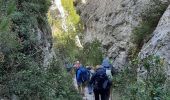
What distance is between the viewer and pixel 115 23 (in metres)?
25.0

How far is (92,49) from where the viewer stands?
25281 mm

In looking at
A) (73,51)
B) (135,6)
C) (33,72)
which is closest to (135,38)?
(135,6)

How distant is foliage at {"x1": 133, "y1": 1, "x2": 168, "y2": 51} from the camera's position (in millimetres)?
17797

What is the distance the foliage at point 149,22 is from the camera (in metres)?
17.8

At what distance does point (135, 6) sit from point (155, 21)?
4778 millimetres

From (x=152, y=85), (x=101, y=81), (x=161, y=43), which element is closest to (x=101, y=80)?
(x=101, y=81)

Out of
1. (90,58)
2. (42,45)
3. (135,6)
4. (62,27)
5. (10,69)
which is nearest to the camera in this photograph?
(10,69)

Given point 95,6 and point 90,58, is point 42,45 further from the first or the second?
point 95,6

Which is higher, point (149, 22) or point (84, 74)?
point (149, 22)

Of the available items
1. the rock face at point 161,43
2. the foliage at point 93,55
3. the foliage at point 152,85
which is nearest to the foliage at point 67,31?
the foliage at point 93,55

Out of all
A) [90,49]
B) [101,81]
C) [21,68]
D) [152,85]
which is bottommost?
[152,85]

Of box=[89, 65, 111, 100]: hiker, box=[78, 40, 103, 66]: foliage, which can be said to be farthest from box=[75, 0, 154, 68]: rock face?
box=[89, 65, 111, 100]: hiker

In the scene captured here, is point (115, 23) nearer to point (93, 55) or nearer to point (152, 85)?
point (93, 55)

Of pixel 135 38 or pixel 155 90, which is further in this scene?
pixel 135 38
